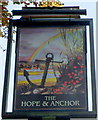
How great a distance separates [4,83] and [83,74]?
73cm

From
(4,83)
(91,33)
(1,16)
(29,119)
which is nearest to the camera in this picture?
(29,119)

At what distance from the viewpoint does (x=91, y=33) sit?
7.07 ft

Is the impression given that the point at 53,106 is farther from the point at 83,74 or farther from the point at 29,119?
the point at 83,74

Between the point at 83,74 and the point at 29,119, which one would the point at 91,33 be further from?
the point at 29,119

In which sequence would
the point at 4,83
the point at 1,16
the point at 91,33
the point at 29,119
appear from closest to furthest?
the point at 29,119 < the point at 4,83 < the point at 91,33 < the point at 1,16

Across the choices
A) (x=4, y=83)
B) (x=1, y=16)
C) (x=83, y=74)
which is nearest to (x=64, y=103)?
(x=83, y=74)

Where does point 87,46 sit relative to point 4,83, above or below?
above

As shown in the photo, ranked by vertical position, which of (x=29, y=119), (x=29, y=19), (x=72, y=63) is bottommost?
(x=29, y=119)

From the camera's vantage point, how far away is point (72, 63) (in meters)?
2.08

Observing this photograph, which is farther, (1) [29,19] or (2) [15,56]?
(1) [29,19]

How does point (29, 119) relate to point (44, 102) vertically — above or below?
below

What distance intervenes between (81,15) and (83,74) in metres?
0.64

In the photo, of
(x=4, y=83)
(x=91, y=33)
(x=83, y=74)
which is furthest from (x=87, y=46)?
(x=4, y=83)

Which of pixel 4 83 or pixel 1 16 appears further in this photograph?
pixel 1 16
